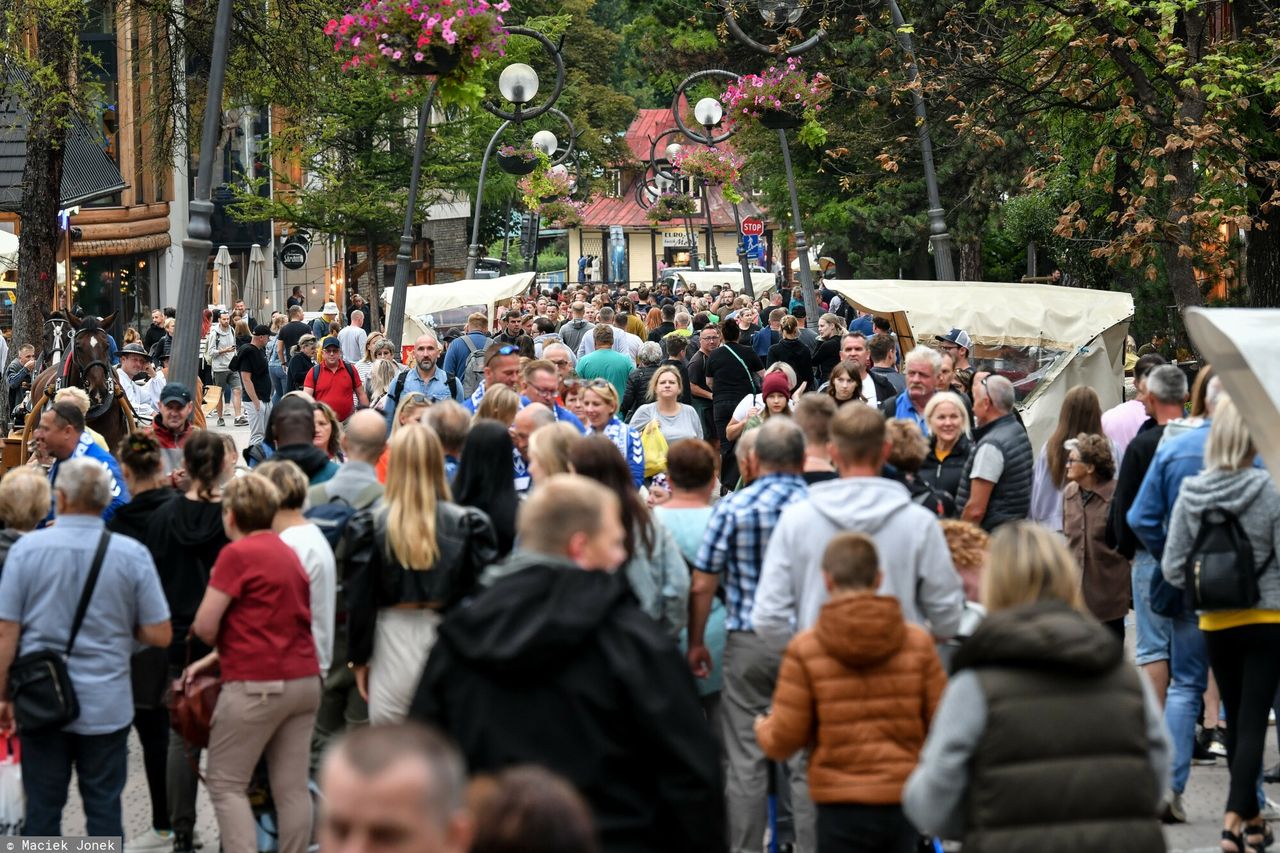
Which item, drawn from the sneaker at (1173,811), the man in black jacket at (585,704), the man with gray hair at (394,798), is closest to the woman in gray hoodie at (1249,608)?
the sneaker at (1173,811)

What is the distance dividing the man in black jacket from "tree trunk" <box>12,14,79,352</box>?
16899 millimetres

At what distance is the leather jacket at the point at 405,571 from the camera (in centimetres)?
657

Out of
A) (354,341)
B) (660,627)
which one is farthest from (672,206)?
(660,627)

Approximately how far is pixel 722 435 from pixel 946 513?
729cm

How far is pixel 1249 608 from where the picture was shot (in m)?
6.93

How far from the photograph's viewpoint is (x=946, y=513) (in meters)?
8.61

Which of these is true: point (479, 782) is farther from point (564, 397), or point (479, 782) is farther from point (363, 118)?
point (363, 118)

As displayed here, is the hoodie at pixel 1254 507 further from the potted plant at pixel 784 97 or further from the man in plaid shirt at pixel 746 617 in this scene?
the potted plant at pixel 784 97

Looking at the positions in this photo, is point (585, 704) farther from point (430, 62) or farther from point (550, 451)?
point (430, 62)

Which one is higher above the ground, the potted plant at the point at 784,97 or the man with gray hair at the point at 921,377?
the potted plant at the point at 784,97

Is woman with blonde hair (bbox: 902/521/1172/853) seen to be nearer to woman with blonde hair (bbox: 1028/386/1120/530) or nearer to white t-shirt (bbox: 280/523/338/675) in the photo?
white t-shirt (bbox: 280/523/338/675)

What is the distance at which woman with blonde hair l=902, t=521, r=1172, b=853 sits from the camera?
4.23 m

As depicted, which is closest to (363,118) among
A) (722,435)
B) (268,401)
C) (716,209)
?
(268,401)

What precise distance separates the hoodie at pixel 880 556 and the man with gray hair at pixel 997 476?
3006 millimetres
